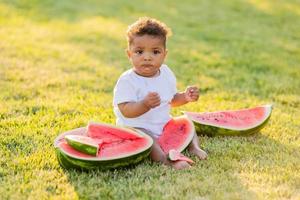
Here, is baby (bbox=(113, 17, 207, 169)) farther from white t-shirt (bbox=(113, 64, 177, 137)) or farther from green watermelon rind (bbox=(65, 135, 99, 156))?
green watermelon rind (bbox=(65, 135, 99, 156))

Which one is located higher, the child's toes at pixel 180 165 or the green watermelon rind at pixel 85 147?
the green watermelon rind at pixel 85 147

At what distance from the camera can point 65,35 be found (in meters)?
9.50

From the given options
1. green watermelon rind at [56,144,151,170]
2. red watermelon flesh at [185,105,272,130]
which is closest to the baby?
green watermelon rind at [56,144,151,170]

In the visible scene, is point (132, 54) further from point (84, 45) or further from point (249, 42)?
point (249, 42)

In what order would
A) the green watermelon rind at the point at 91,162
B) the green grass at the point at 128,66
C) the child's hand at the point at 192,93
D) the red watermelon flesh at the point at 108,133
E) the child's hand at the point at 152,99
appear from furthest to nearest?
1. the child's hand at the point at 192,93
2. the red watermelon flesh at the point at 108,133
3. the child's hand at the point at 152,99
4. the green watermelon rind at the point at 91,162
5. the green grass at the point at 128,66

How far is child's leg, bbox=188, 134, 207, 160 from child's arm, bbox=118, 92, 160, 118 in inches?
22.0

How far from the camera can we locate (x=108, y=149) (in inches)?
171

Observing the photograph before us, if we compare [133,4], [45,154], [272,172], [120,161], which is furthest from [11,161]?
[133,4]

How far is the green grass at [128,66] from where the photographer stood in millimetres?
3984

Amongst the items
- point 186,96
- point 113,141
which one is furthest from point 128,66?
point 113,141

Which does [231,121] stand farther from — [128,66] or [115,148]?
[128,66]

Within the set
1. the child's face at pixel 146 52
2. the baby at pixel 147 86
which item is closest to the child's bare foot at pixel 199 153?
the baby at pixel 147 86

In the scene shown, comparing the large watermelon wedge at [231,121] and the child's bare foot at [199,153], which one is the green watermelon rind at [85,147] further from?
the large watermelon wedge at [231,121]

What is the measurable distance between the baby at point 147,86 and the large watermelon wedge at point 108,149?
154 millimetres
